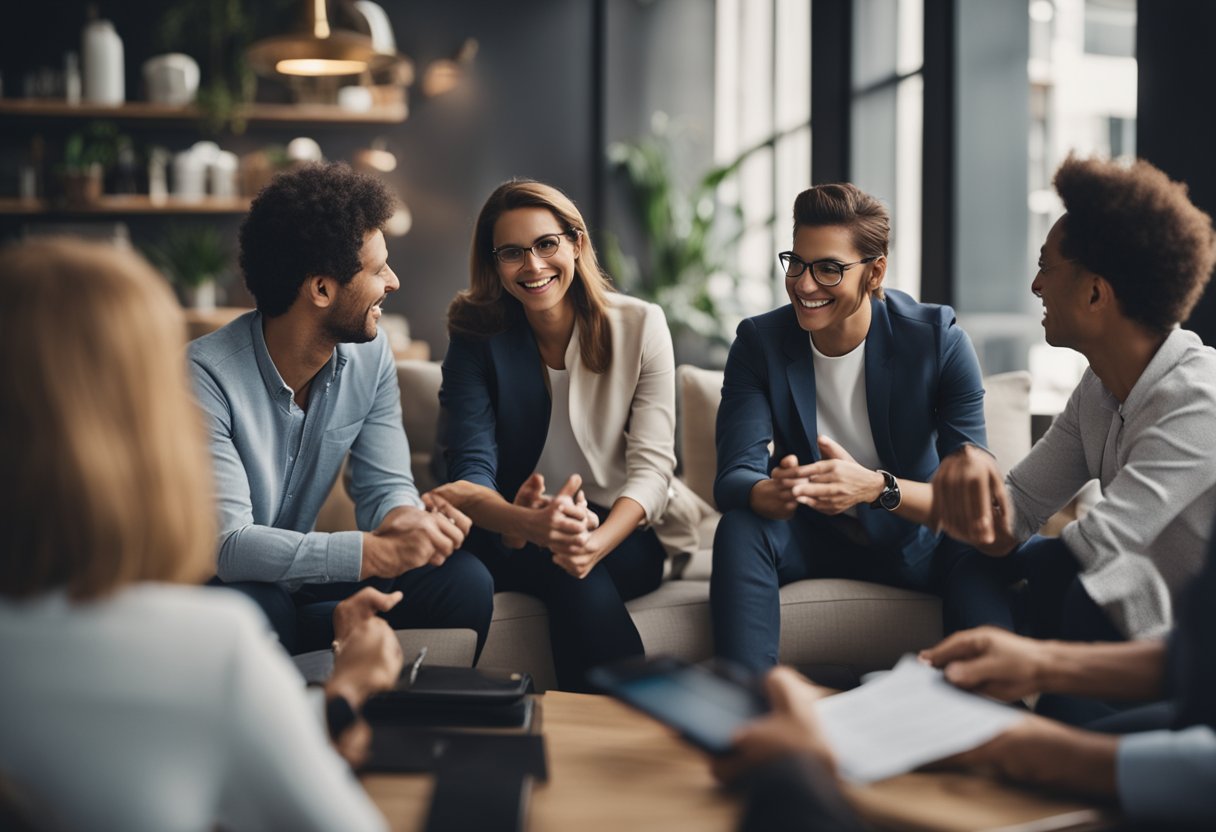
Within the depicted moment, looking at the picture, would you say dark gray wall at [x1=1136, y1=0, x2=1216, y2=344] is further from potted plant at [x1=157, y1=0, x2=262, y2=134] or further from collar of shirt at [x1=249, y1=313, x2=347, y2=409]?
potted plant at [x1=157, y1=0, x2=262, y2=134]

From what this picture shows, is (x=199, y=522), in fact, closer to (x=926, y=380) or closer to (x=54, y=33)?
(x=926, y=380)

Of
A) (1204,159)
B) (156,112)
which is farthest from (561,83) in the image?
(1204,159)

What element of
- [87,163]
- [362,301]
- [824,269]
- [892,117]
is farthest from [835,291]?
[87,163]

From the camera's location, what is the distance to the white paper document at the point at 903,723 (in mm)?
1140

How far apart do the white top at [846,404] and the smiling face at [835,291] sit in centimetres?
3

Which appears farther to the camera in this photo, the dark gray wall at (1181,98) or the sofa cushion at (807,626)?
the dark gray wall at (1181,98)

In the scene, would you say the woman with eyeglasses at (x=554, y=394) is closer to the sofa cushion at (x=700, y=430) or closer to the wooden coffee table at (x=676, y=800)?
the sofa cushion at (x=700, y=430)

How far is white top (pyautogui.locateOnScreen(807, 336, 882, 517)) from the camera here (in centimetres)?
224

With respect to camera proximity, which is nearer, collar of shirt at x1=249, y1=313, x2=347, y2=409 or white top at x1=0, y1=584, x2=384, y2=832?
white top at x1=0, y1=584, x2=384, y2=832

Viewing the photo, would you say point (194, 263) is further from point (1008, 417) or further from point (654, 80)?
point (1008, 417)

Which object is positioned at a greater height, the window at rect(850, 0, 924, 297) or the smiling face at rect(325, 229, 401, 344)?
the window at rect(850, 0, 924, 297)

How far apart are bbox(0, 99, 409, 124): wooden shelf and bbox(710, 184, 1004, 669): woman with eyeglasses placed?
3.98 meters

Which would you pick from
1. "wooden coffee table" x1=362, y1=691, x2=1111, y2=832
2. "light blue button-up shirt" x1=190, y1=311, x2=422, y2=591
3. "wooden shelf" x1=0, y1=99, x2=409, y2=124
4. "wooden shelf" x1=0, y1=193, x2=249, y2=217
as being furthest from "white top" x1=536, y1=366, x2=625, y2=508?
"wooden shelf" x1=0, y1=99, x2=409, y2=124

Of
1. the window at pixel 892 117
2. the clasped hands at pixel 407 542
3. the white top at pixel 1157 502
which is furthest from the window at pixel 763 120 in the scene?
the clasped hands at pixel 407 542
